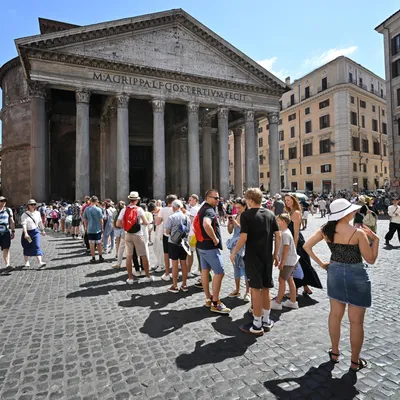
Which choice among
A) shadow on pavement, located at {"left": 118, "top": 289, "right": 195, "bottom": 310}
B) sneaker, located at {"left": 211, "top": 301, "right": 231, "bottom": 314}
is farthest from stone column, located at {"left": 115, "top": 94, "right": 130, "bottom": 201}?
sneaker, located at {"left": 211, "top": 301, "right": 231, "bottom": 314}

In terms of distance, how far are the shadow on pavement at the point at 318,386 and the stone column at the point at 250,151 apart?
2143 cm

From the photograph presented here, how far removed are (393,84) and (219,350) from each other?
3267cm

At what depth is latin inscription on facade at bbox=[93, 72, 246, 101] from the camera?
19.2 meters

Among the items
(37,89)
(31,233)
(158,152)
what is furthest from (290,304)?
(37,89)

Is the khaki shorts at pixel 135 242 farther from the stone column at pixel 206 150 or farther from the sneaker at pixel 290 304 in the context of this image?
the stone column at pixel 206 150

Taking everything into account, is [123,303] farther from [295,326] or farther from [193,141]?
[193,141]

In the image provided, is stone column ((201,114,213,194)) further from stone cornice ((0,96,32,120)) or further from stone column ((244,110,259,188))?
stone cornice ((0,96,32,120))

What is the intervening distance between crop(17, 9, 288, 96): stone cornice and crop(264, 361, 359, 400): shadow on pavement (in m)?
20.2

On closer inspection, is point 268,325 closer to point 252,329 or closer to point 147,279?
point 252,329

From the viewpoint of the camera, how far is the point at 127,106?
19.7m

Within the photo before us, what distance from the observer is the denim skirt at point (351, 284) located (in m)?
2.67

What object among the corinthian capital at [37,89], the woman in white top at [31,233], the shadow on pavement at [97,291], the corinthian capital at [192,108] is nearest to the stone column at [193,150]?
the corinthian capital at [192,108]

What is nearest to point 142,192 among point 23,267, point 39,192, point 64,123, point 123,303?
point 64,123

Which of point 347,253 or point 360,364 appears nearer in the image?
point 347,253
